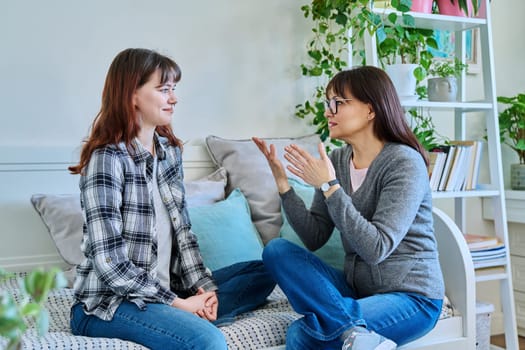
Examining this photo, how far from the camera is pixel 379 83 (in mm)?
1746

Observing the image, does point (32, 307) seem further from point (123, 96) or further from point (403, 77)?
point (403, 77)

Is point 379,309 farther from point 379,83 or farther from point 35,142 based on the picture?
point 35,142

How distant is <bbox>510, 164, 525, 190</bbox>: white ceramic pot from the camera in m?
2.93

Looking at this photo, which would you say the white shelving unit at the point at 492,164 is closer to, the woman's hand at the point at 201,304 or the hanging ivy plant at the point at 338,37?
the hanging ivy plant at the point at 338,37

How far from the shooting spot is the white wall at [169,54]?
2.12m

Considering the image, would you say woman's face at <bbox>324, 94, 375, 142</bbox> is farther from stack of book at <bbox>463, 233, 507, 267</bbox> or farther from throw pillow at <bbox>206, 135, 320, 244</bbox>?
stack of book at <bbox>463, 233, 507, 267</bbox>

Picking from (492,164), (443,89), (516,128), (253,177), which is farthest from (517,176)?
(253,177)

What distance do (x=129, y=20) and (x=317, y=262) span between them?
1174 millimetres

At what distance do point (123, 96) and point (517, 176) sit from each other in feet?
6.80

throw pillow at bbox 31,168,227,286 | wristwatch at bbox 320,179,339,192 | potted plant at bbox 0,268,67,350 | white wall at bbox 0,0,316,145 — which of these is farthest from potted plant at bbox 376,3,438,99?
potted plant at bbox 0,268,67,350

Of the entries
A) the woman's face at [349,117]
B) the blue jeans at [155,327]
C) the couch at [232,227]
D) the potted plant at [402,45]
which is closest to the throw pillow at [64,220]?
the couch at [232,227]

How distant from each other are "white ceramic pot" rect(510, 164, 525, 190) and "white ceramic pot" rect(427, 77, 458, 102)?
2.25ft

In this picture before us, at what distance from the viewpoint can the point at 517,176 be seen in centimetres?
296

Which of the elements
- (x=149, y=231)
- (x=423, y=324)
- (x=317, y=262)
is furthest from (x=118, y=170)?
(x=423, y=324)
